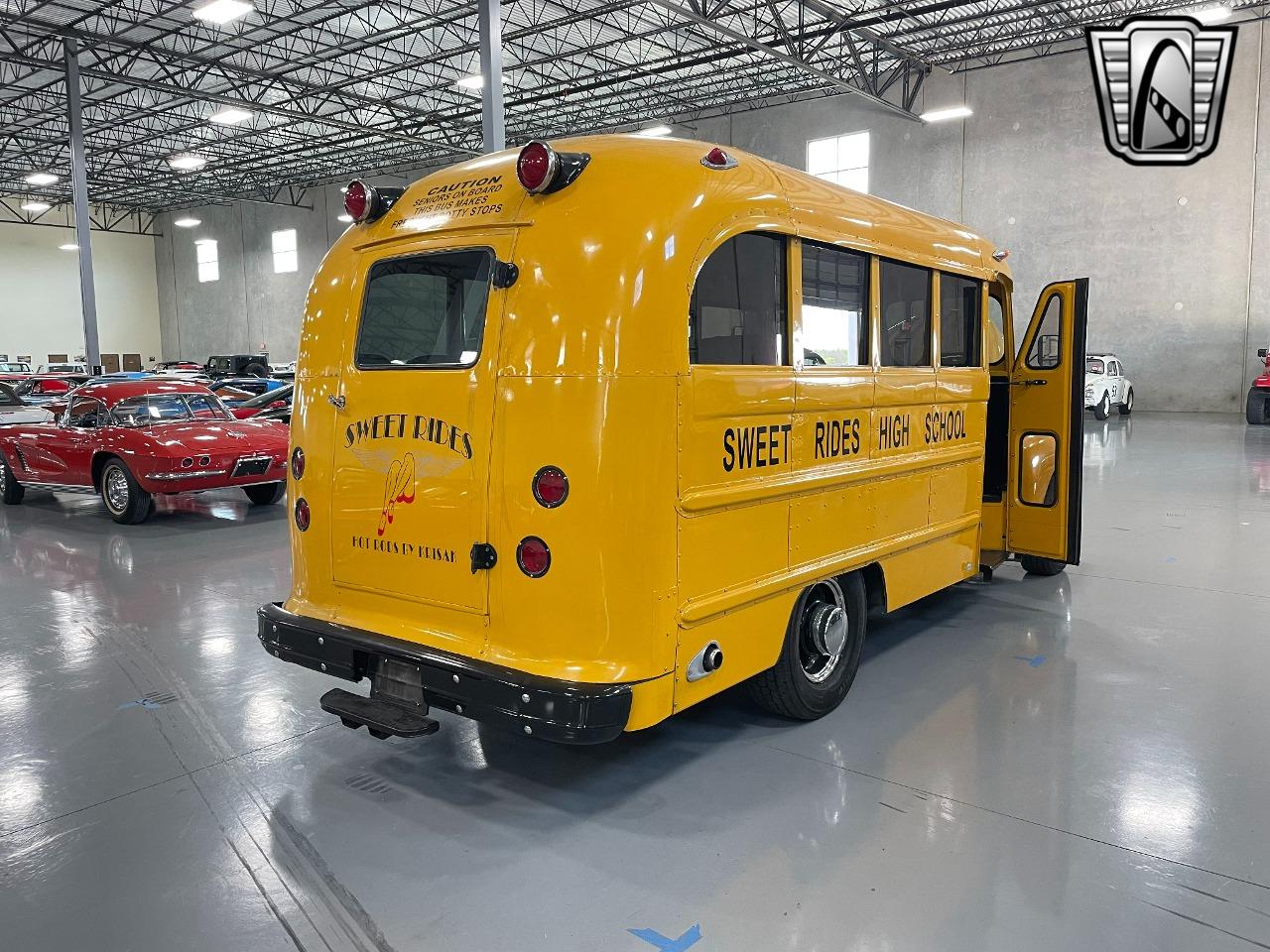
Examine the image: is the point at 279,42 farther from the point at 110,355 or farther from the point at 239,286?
→ the point at 110,355

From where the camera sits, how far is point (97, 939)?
9.20 feet

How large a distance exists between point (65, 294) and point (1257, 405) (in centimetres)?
4392

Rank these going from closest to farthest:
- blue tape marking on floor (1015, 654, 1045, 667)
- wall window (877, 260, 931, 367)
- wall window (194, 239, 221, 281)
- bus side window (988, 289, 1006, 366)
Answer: wall window (877, 260, 931, 367), blue tape marking on floor (1015, 654, 1045, 667), bus side window (988, 289, 1006, 366), wall window (194, 239, 221, 281)

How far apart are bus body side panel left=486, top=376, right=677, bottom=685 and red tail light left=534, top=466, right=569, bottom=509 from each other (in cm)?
2

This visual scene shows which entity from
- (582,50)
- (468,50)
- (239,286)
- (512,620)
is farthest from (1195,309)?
(239,286)

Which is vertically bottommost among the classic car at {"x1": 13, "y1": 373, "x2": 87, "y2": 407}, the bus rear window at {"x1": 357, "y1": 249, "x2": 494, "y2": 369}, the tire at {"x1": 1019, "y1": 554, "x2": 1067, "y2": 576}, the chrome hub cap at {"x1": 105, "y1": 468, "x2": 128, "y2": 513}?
the tire at {"x1": 1019, "y1": 554, "x2": 1067, "y2": 576}

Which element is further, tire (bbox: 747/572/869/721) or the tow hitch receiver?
tire (bbox: 747/572/869/721)

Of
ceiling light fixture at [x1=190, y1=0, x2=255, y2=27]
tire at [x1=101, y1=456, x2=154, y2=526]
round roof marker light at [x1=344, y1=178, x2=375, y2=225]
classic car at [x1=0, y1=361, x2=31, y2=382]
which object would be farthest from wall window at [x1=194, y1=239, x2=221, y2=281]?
round roof marker light at [x1=344, y1=178, x2=375, y2=225]

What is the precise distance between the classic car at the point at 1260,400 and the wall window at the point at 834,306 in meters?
19.5

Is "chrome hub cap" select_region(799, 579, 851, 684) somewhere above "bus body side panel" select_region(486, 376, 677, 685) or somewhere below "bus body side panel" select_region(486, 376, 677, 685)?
below

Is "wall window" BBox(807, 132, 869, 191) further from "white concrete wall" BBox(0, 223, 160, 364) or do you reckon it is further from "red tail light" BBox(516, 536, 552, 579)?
"white concrete wall" BBox(0, 223, 160, 364)

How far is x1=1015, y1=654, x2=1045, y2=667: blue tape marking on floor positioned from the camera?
5.25 m

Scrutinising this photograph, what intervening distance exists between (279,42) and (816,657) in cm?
2333

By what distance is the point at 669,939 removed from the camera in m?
2.75
